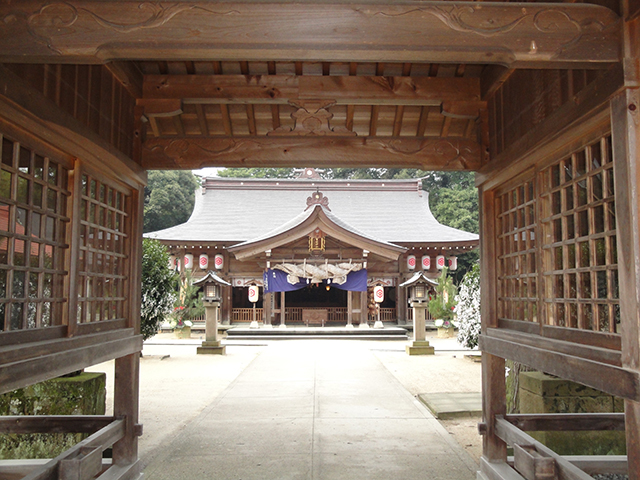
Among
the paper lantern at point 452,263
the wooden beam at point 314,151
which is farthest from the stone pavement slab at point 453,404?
the paper lantern at point 452,263

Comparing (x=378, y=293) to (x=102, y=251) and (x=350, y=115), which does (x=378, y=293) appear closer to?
(x=350, y=115)

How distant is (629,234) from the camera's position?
2.54 metres

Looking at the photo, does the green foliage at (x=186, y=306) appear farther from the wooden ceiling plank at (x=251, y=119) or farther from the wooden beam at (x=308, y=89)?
the wooden beam at (x=308, y=89)

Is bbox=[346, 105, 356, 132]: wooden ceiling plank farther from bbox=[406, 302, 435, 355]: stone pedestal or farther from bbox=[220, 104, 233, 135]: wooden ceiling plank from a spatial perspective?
bbox=[406, 302, 435, 355]: stone pedestal

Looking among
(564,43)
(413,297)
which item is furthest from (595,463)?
(413,297)

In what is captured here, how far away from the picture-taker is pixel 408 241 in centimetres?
→ 2064

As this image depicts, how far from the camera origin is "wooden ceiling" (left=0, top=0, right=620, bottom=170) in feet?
8.89

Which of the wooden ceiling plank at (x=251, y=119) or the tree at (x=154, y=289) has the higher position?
the wooden ceiling plank at (x=251, y=119)

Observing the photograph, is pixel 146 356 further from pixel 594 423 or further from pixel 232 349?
pixel 594 423

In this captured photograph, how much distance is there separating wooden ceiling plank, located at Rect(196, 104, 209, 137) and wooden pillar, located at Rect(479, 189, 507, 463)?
276 centimetres

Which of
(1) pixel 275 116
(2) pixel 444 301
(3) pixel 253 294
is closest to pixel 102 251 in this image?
(1) pixel 275 116

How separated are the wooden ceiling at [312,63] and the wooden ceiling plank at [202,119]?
1 cm

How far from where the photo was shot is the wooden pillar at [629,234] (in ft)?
8.23

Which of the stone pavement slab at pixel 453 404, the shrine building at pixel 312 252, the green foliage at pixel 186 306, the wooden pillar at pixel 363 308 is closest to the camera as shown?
the stone pavement slab at pixel 453 404
